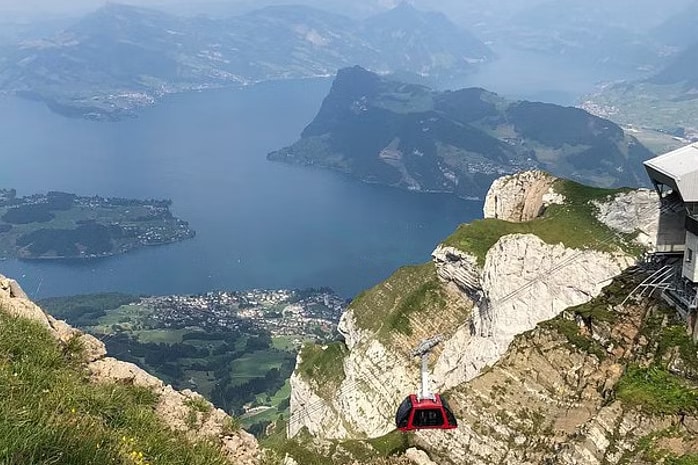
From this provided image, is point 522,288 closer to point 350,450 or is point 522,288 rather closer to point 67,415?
point 350,450

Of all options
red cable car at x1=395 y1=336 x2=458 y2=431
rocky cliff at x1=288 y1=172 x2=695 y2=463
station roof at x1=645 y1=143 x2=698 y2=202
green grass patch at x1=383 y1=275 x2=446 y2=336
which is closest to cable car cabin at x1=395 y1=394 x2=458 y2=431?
red cable car at x1=395 y1=336 x2=458 y2=431

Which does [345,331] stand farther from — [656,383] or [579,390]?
[656,383]

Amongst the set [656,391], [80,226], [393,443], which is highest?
[656,391]

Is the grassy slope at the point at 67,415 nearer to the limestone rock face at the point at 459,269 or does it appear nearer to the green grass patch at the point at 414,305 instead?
the limestone rock face at the point at 459,269

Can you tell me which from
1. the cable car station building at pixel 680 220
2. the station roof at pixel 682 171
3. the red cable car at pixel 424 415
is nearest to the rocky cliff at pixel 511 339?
the cable car station building at pixel 680 220

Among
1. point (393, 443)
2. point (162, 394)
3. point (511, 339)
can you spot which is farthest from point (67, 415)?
point (511, 339)
